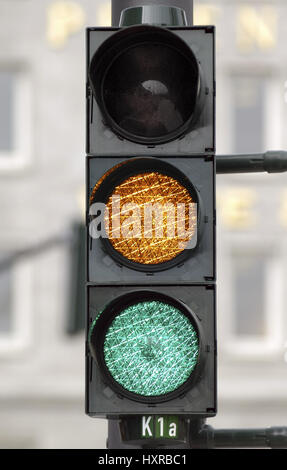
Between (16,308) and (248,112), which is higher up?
(248,112)

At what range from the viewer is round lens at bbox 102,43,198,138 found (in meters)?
3.54

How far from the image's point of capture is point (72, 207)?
878 inches

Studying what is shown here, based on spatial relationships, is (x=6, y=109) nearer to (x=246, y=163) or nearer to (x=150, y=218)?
(x=246, y=163)

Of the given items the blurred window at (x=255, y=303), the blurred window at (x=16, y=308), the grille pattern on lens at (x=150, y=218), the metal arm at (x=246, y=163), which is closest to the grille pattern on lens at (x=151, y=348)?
the grille pattern on lens at (x=150, y=218)

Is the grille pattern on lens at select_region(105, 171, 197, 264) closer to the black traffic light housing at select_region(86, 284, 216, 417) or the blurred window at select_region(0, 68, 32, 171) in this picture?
the black traffic light housing at select_region(86, 284, 216, 417)

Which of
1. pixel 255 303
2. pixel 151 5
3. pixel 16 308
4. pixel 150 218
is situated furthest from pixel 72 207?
pixel 150 218

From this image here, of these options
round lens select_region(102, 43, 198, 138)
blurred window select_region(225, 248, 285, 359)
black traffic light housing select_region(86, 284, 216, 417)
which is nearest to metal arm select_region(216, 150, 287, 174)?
round lens select_region(102, 43, 198, 138)

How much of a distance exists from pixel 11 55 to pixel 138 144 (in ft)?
63.6

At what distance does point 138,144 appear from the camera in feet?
11.5

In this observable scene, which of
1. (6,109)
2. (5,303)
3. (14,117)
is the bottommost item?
(5,303)

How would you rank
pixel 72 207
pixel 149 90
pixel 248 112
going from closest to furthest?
pixel 149 90
pixel 72 207
pixel 248 112

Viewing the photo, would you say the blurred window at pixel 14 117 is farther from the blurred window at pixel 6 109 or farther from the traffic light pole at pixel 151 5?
the traffic light pole at pixel 151 5

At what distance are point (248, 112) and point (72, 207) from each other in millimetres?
3995
